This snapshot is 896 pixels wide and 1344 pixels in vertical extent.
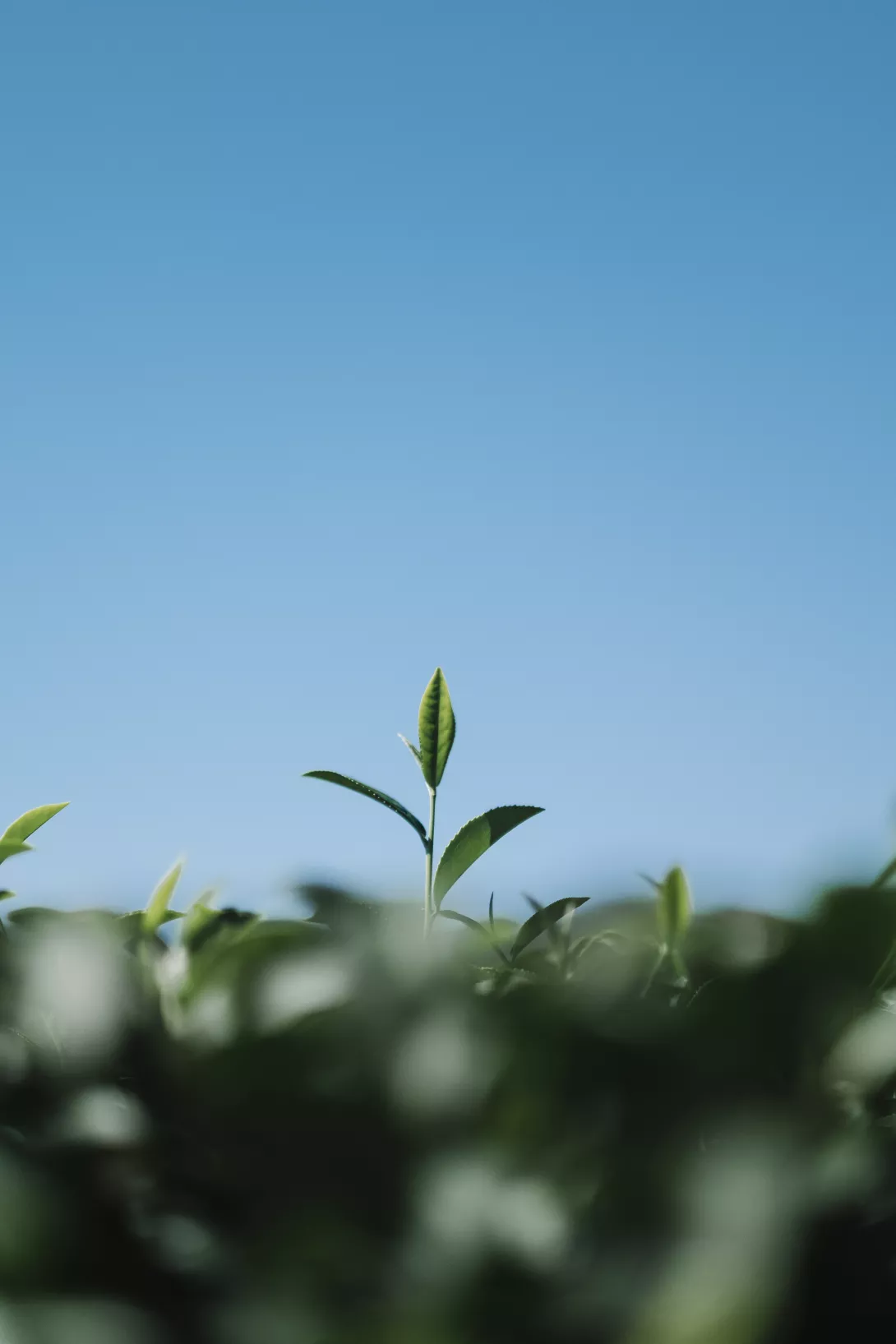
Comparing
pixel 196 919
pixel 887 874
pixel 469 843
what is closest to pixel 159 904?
pixel 196 919

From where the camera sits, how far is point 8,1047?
0.51 metres

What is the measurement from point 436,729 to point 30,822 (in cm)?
26

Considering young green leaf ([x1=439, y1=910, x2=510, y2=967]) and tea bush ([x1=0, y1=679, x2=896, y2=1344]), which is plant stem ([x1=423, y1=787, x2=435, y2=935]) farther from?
tea bush ([x1=0, y1=679, x2=896, y2=1344])

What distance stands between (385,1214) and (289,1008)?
0.08 meters

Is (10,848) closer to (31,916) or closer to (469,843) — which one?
(31,916)

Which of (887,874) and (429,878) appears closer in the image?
(887,874)

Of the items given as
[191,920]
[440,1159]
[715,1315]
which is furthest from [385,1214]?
[191,920]

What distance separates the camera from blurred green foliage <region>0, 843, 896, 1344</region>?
35cm

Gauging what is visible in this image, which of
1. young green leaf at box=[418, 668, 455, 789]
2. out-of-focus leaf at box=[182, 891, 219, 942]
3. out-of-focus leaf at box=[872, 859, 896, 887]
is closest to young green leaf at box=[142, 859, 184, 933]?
out-of-focus leaf at box=[182, 891, 219, 942]

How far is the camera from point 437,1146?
0.41 metres

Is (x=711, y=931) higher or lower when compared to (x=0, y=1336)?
higher

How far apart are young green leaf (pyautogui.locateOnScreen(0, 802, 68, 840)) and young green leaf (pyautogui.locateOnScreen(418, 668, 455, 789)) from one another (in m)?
0.24

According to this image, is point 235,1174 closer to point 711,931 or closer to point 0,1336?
point 0,1336

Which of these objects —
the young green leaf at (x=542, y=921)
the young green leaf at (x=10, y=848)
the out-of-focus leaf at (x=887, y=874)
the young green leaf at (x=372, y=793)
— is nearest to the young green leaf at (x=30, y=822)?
the young green leaf at (x=10, y=848)
